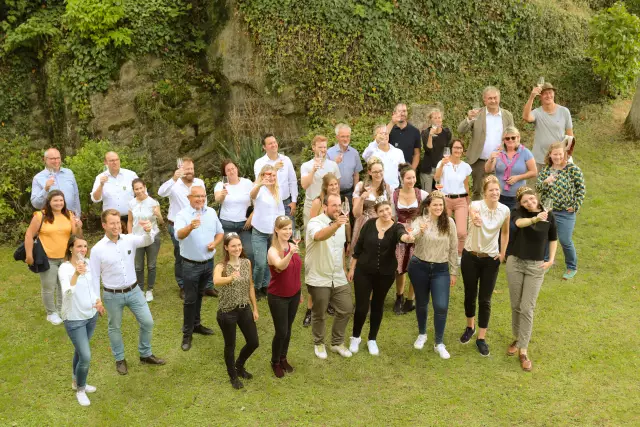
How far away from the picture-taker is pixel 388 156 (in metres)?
8.34

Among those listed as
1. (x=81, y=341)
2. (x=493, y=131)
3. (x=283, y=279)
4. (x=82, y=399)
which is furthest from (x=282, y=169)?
(x=82, y=399)

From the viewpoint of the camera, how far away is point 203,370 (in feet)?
21.8

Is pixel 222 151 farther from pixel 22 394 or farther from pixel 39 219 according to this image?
pixel 22 394

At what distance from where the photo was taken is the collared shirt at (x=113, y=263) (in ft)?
20.0

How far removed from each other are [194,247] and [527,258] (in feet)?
12.2

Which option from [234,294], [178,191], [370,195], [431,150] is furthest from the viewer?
[431,150]

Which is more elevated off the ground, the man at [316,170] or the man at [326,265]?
the man at [316,170]

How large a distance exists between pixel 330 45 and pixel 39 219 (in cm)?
655

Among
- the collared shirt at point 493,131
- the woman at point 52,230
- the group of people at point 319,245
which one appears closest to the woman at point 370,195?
the group of people at point 319,245

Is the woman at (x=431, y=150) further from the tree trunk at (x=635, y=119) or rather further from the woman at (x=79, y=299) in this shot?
the tree trunk at (x=635, y=119)

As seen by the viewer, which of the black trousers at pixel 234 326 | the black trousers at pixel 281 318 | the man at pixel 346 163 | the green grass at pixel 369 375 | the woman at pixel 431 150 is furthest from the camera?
the woman at pixel 431 150

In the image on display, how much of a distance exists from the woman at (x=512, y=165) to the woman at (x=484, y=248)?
1.80m

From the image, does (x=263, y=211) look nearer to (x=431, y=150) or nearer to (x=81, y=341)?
(x=81, y=341)

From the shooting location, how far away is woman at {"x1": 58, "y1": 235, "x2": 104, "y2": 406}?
5.68 meters
